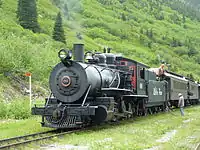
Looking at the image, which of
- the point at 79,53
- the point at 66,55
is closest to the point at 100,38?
the point at 79,53

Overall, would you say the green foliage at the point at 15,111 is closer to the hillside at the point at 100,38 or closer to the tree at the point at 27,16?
the hillside at the point at 100,38

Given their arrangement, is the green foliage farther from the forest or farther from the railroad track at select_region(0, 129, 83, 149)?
the forest

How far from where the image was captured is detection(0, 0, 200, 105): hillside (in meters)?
31.9

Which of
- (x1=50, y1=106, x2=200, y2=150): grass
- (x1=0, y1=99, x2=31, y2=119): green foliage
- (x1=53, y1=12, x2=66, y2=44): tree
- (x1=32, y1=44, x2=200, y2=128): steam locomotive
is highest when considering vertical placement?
(x1=53, y1=12, x2=66, y2=44): tree

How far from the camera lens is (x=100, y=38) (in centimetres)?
11875

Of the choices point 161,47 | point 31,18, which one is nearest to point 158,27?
point 161,47

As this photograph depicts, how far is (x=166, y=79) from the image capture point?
3030cm

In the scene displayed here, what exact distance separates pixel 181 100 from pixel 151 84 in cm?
295

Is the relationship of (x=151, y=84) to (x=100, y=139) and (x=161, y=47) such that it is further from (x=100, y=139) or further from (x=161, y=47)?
(x=161, y=47)

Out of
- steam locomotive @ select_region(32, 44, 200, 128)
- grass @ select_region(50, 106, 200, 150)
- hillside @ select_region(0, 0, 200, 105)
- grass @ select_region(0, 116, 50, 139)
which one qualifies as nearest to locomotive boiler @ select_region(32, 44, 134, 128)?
steam locomotive @ select_region(32, 44, 200, 128)

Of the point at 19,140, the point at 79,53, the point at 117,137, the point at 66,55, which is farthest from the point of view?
the point at 79,53

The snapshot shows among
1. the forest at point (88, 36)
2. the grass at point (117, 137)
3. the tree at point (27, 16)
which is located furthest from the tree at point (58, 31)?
the grass at point (117, 137)

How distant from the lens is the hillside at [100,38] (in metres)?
31.9

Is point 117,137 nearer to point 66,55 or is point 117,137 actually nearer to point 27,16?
point 66,55
